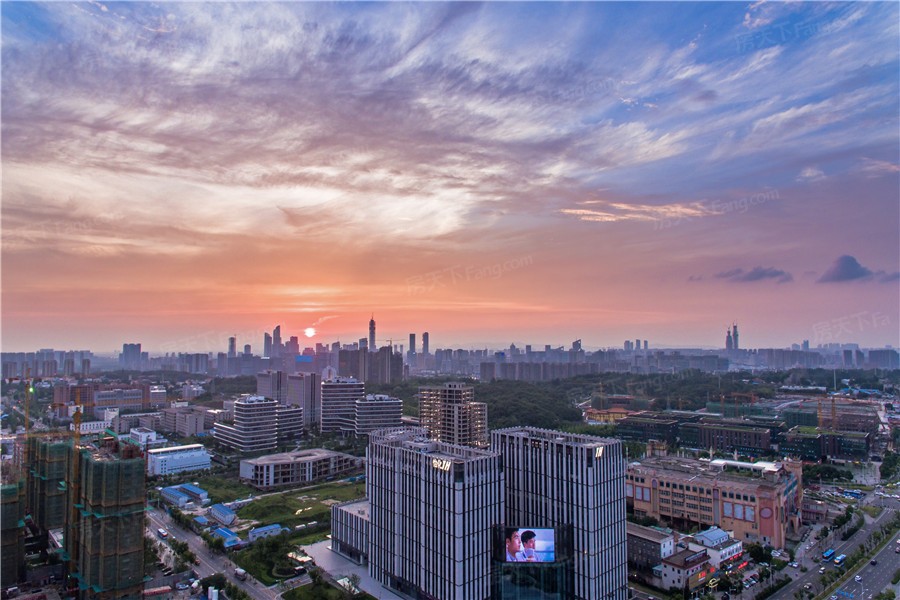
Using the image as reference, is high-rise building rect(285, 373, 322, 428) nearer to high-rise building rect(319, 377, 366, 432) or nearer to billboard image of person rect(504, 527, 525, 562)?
high-rise building rect(319, 377, 366, 432)

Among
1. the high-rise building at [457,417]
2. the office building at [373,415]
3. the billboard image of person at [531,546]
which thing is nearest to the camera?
the billboard image of person at [531,546]

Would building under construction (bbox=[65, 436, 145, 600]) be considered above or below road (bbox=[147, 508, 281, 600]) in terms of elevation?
above

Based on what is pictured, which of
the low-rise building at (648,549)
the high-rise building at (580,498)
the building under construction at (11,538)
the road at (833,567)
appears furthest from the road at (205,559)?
the road at (833,567)

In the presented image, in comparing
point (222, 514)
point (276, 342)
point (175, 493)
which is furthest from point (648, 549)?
point (276, 342)

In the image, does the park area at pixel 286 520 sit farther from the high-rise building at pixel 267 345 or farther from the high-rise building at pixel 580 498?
the high-rise building at pixel 267 345

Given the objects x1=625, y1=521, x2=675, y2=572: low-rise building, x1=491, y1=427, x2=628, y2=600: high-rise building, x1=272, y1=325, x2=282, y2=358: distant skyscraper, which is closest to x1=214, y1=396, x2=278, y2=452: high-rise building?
x1=491, y1=427, x2=628, y2=600: high-rise building

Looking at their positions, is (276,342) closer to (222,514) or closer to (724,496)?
(222,514)
